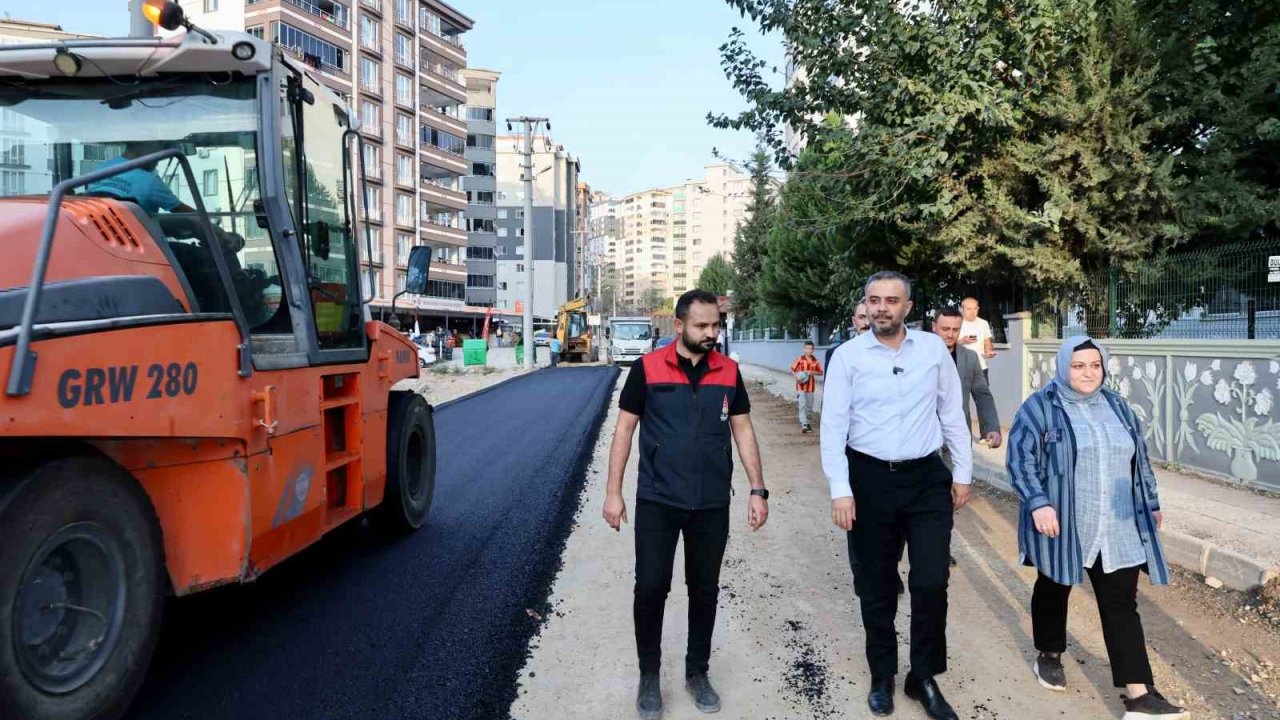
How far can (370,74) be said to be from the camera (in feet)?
199

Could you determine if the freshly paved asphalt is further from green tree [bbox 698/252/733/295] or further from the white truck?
green tree [bbox 698/252/733/295]

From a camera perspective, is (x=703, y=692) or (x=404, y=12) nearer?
(x=703, y=692)

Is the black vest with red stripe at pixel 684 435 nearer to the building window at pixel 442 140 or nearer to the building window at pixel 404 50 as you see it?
the building window at pixel 404 50

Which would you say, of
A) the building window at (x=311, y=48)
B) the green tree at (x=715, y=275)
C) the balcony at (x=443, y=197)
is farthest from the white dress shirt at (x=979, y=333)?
the balcony at (x=443, y=197)

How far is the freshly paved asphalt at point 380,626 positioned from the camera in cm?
386

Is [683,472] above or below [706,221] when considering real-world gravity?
below

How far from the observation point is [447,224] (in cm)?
7088

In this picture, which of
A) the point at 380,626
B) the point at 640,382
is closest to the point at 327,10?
the point at 380,626

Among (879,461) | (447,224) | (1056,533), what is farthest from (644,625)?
(447,224)

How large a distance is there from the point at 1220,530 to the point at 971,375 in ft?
7.15

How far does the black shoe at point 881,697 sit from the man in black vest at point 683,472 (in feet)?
2.16

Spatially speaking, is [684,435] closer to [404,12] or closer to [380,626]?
[380,626]

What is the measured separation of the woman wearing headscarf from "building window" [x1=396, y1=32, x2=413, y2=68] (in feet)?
216

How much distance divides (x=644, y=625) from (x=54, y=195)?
2794 mm
